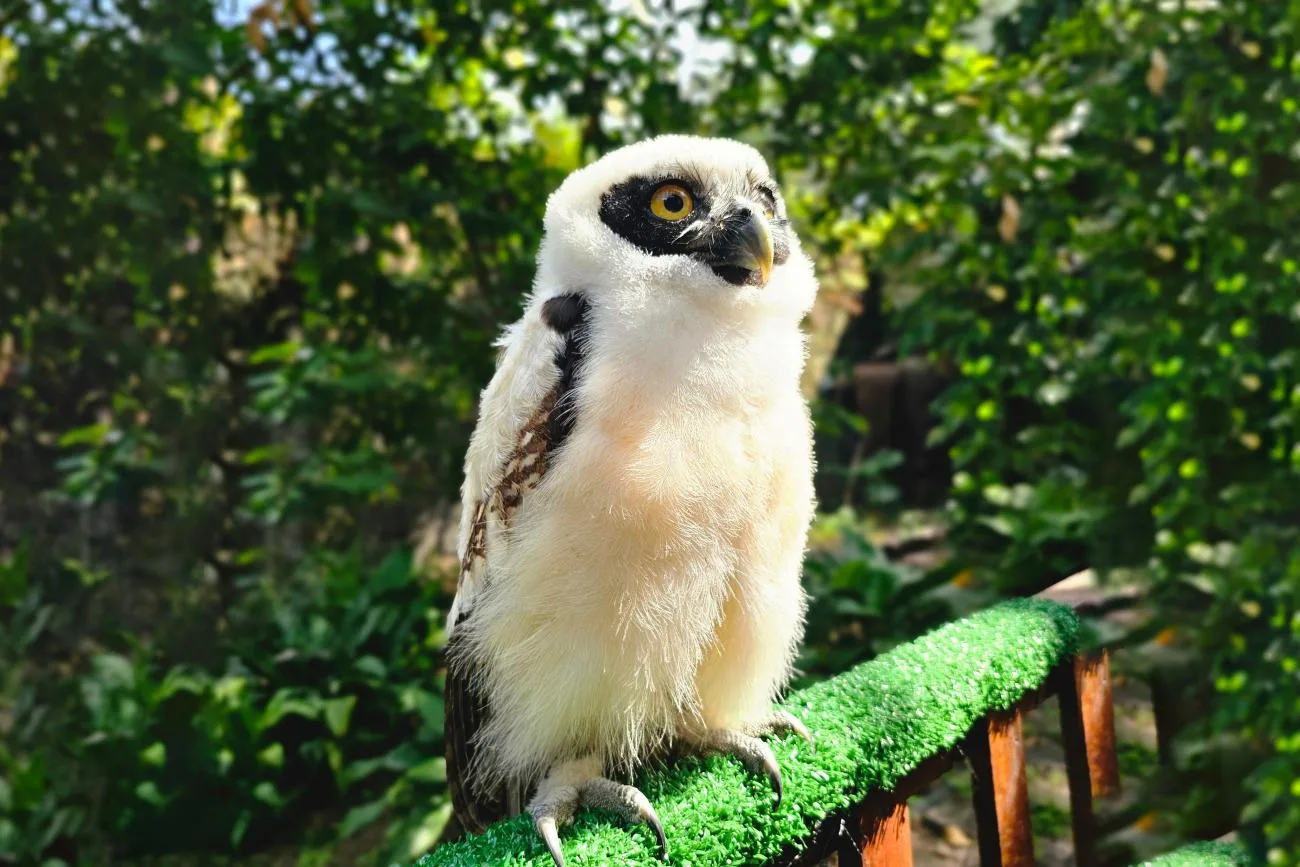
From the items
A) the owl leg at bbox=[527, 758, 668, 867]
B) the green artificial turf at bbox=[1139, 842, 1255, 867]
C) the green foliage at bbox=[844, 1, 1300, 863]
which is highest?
the green foliage at bbox=[844, 1, 1300, 863]

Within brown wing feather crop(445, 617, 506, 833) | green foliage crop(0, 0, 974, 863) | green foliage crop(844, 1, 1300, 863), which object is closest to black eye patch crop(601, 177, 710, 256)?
brown wing feather crop(445, 617, 506, 833)

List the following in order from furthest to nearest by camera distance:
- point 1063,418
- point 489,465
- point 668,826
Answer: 1. point 1063,418
2. point 489,465
3. point 668,826

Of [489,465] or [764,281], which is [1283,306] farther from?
[489,465]

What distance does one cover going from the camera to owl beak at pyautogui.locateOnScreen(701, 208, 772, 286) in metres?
1.46

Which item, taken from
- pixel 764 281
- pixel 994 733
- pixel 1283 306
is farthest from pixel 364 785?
pixel 1283 306

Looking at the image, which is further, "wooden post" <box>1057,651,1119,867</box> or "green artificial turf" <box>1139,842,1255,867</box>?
"wooden post" <box>1057,651,1119,867</box>

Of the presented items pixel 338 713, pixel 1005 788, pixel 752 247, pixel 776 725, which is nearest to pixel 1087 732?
pixel 1005 788

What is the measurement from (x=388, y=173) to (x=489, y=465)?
265 cm

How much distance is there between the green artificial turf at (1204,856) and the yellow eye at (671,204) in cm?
127

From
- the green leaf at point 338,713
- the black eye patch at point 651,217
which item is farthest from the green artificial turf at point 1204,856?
the green leaf at point 338,713

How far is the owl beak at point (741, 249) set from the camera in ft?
4.80

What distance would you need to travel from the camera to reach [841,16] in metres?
3.72

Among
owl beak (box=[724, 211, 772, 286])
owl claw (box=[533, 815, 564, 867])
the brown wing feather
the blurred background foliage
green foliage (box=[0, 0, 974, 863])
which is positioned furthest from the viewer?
green foliage (box=[0, 0, 974, 863])

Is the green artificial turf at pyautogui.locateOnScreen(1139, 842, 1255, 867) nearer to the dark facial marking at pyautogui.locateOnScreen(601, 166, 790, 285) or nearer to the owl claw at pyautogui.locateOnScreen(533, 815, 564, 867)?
the owl claw at pyautogui.locateOnScreen(533, 815, 564, 867)
